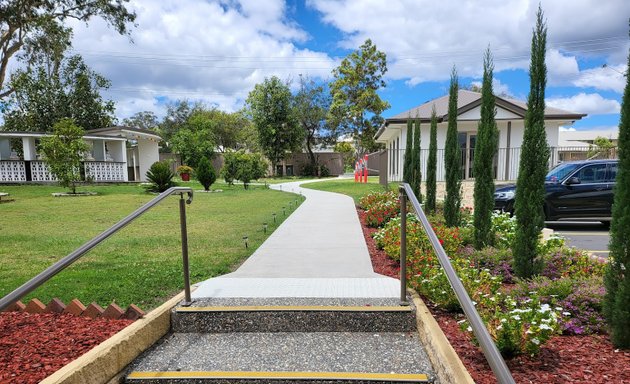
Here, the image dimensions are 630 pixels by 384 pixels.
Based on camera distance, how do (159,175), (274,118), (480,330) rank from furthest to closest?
(274,118), (159,175), (480,330)

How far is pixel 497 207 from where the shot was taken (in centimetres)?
960

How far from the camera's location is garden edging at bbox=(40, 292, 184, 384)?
2.31 metres

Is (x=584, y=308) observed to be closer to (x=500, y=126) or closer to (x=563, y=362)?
(x=563, y=362)

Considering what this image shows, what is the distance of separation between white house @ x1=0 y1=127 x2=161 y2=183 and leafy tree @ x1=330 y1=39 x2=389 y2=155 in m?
17.0

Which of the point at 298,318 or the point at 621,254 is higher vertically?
the point at 621,254

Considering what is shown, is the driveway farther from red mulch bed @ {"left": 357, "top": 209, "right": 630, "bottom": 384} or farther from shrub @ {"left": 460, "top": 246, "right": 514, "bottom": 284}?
red mulch bed @ {"left": 357, "top": 209, "right": 630, "bottom": 384}

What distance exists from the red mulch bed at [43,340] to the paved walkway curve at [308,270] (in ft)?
3.25

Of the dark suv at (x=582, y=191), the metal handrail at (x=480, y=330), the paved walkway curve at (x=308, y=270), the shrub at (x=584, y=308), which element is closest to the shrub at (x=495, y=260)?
the shrub at (x=584, y=308)

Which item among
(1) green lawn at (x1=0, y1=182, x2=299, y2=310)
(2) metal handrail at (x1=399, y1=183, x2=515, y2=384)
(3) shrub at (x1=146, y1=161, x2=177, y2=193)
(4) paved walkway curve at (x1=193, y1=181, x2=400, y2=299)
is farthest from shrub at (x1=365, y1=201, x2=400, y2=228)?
(3) shrub at (x1=146, y1=161, x2=177, y2=193)

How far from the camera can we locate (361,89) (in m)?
35.4

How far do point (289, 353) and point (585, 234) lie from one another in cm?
862

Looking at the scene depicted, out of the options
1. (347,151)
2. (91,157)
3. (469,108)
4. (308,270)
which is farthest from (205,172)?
(347,151)

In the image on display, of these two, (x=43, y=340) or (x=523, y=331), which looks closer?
(x=523, y=331)

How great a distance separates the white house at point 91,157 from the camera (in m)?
22.0
